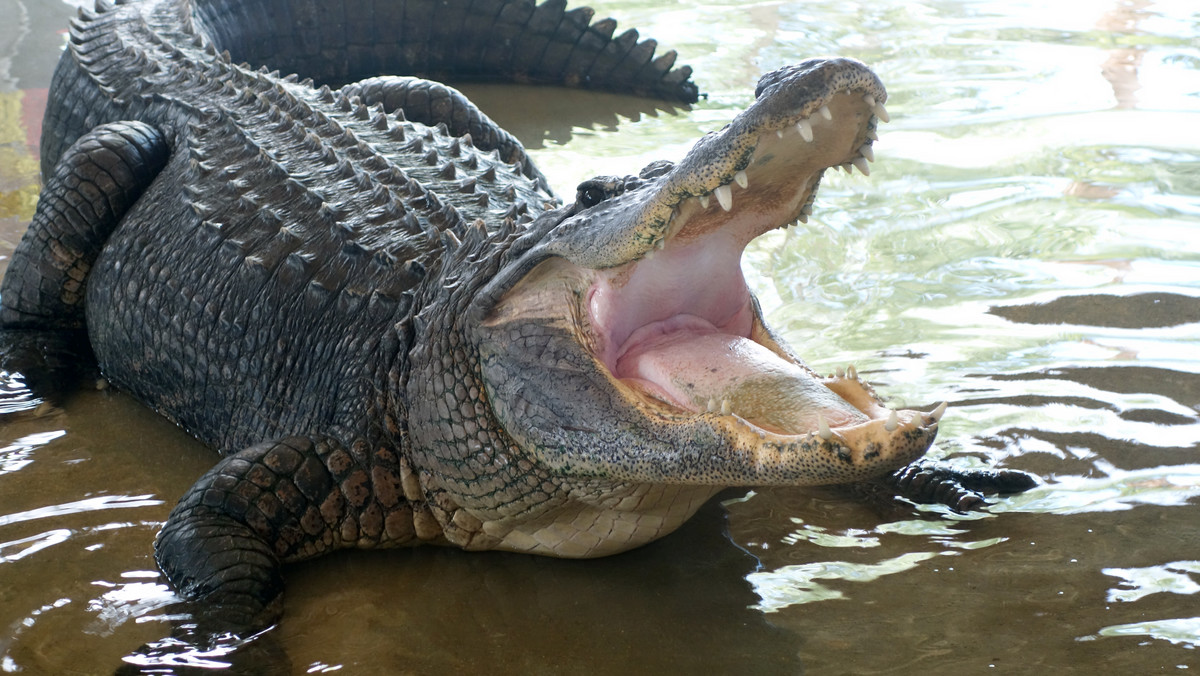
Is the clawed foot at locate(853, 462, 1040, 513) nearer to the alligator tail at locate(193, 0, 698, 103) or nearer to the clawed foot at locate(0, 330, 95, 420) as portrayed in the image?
the clawed foot at locate(0, 330, 95, 420)

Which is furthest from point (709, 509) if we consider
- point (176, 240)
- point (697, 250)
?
point (176, 240)

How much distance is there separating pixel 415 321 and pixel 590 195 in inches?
24.9

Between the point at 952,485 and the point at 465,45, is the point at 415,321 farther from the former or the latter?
the point at 465,45

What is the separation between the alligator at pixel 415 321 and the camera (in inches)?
87.9

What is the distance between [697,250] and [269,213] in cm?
137

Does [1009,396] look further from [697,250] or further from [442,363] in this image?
[442,363]

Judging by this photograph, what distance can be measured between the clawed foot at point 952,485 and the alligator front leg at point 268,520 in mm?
1330

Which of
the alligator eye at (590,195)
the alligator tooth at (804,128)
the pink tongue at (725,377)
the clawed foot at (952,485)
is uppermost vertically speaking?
the alligator tooth at (804,128)

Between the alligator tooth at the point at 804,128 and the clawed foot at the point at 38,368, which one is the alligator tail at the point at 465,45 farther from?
the alligator tooth at the point at 804,128

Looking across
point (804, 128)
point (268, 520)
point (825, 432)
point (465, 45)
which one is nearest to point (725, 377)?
point (825, 432)

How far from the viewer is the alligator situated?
2.23 meters

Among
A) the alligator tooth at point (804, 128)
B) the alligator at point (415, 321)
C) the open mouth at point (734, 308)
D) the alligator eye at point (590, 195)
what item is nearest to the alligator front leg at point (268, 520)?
the alligator at point (415, 321)

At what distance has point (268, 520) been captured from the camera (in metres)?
2.74

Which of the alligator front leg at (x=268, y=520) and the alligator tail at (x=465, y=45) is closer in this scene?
the alligator front leg at (x=268, y=520)
